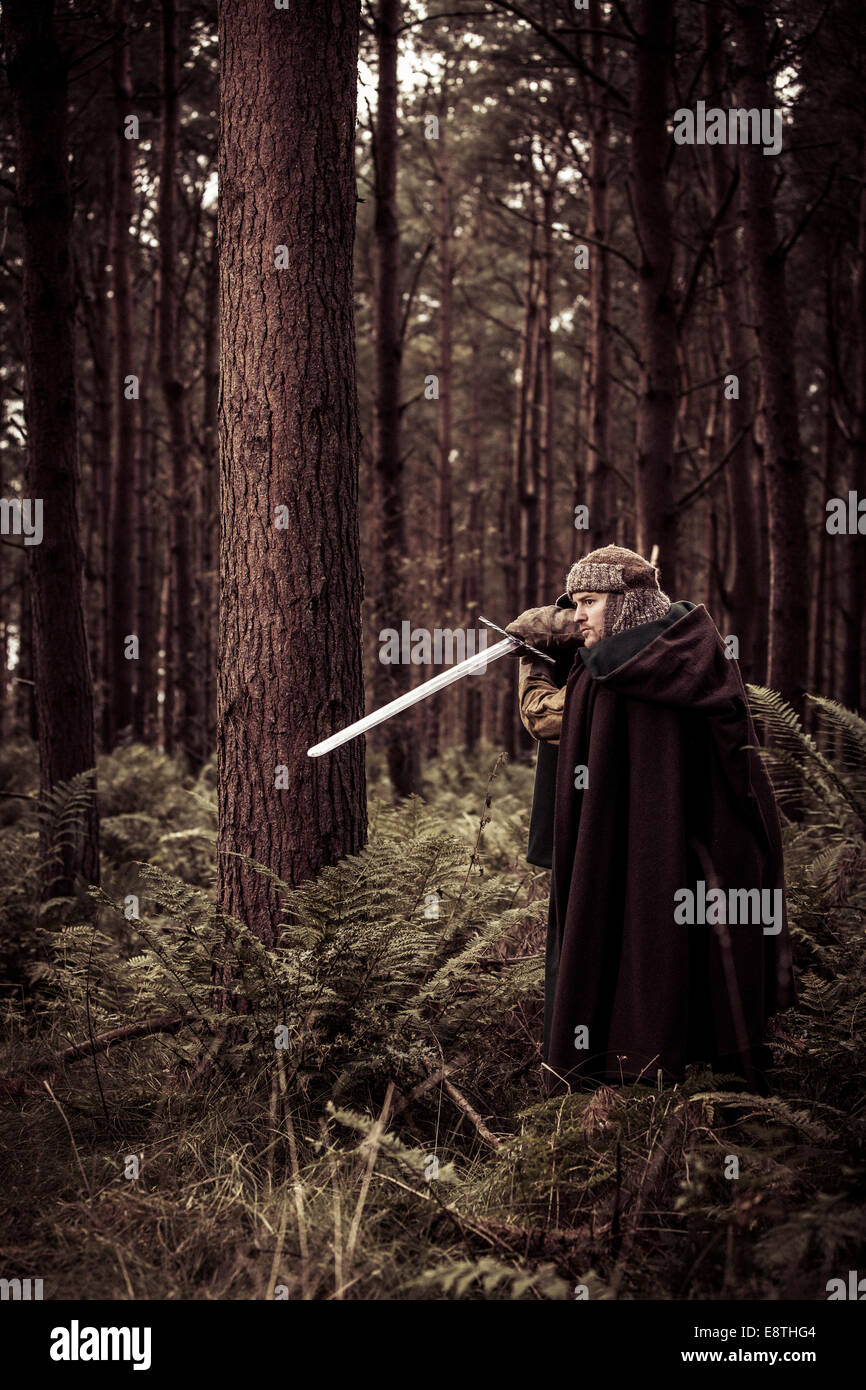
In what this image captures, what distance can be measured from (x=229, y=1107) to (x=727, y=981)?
6.21 ft

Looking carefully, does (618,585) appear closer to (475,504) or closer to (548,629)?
(548,629)

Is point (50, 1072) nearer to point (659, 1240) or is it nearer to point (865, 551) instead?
point (659, 1240)

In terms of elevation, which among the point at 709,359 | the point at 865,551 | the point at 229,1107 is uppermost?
the point at 709,359

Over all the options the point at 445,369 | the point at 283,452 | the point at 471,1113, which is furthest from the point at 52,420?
the point at 445,369

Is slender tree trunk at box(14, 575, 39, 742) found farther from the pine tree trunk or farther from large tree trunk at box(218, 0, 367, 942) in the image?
large tree trunk at box(218, 0, 367, 942)

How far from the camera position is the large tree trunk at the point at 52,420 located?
6.46 meters

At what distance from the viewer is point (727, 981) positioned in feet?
12.1

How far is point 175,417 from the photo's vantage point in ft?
40.6

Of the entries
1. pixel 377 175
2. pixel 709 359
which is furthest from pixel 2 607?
pixel 377 175

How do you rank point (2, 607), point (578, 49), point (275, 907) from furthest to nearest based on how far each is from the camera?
point (2, 607)
point (578, 49)
point (275, 907)

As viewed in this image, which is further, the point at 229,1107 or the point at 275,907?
the point at 275,907

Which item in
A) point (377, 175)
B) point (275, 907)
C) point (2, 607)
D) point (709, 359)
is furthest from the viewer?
point (2, 607)

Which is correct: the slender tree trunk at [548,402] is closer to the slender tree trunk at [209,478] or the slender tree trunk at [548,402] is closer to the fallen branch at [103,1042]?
the slender tree trunk at [209,478]

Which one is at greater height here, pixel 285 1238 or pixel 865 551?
pixel 865 551
